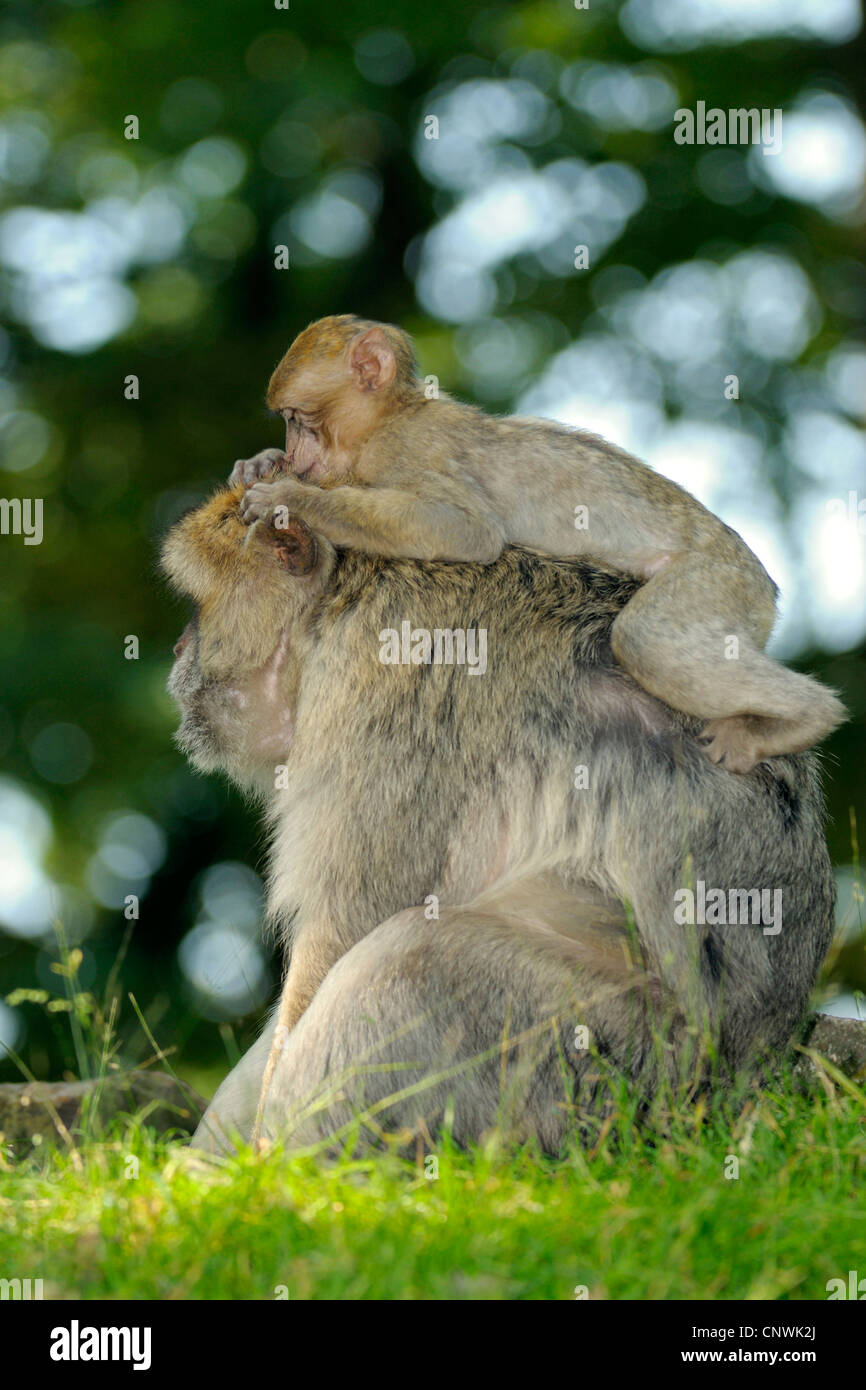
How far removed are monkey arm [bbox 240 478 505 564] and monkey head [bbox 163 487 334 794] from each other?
0.53 ft

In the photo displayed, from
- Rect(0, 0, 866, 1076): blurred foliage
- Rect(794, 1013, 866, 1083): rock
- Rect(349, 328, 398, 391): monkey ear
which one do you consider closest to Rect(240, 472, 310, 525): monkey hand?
Rect(349, 328, 398, 391): monkey ear

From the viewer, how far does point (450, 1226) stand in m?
3.36

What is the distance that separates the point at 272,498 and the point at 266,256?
8210mm

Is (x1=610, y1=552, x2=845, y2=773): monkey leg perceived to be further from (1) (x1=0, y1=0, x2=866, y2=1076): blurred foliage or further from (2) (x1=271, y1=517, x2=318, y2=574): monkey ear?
(1) (x1=0, y1=0, x2=866, y2=1076): blurred foliage

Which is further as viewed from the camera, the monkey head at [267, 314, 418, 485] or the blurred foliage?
the blurred foliage

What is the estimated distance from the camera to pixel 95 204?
13078mm

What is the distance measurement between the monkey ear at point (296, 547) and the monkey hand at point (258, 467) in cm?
39

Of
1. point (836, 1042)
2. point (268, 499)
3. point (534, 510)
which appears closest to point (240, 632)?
point (268, 499)

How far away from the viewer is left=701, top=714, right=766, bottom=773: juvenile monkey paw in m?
4.69

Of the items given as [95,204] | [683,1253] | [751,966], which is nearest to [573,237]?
[95,204]

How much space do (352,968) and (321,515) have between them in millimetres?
1519

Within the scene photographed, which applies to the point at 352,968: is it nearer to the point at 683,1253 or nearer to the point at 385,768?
the point at 385,768

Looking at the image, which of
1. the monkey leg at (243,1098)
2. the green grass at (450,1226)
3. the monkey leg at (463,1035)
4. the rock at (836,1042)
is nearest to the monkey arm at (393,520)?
the monkey leg at (463,1035)

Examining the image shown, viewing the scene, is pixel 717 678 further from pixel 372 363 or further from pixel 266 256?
pixel 266 256
